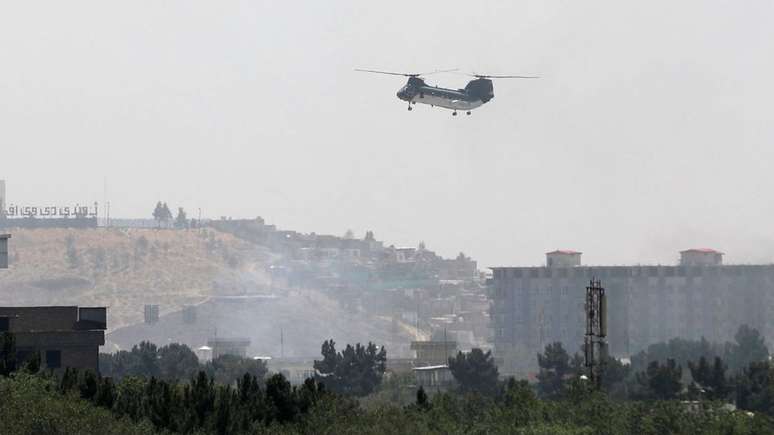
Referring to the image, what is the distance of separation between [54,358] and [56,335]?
6.53ft

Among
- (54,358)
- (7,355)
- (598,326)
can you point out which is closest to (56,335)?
(54,358)

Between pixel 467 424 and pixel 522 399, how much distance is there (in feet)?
29.2

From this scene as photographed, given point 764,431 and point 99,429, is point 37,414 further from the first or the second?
point 764,431

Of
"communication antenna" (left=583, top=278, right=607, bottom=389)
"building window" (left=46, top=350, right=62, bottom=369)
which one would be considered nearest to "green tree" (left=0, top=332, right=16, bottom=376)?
"building window" (left=46, top=350, right=62, bottom=369)

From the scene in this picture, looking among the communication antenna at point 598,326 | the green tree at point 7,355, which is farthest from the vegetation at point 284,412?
the communication antenna at point 598,326

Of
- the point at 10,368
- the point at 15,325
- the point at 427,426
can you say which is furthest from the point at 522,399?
the point at 15,325

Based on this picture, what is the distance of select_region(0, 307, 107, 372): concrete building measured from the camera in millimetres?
174250

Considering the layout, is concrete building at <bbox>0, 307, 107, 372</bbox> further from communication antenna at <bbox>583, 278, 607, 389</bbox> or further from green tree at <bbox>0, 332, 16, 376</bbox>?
communication antenna at <bbox>583, 278, 607, 389</bbox>

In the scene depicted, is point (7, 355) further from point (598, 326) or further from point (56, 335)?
point (598, 326)

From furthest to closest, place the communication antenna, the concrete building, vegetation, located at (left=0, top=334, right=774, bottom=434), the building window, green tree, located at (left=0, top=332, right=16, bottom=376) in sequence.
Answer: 1. the building window
2. the concrete building
3. green tree, located at (left=0, top=332, right=16, bottom=376)
4. the communication antenna
5. vegetation, located at (left=0, top=334, right=774, bottom=434)

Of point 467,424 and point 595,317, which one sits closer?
point 467,424

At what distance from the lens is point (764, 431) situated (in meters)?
140

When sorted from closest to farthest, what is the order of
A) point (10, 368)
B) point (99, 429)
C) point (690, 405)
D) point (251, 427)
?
point (99, 429), point (251, 427), point (10, 368), point (690, 405)

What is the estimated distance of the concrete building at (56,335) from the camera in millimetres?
174250
